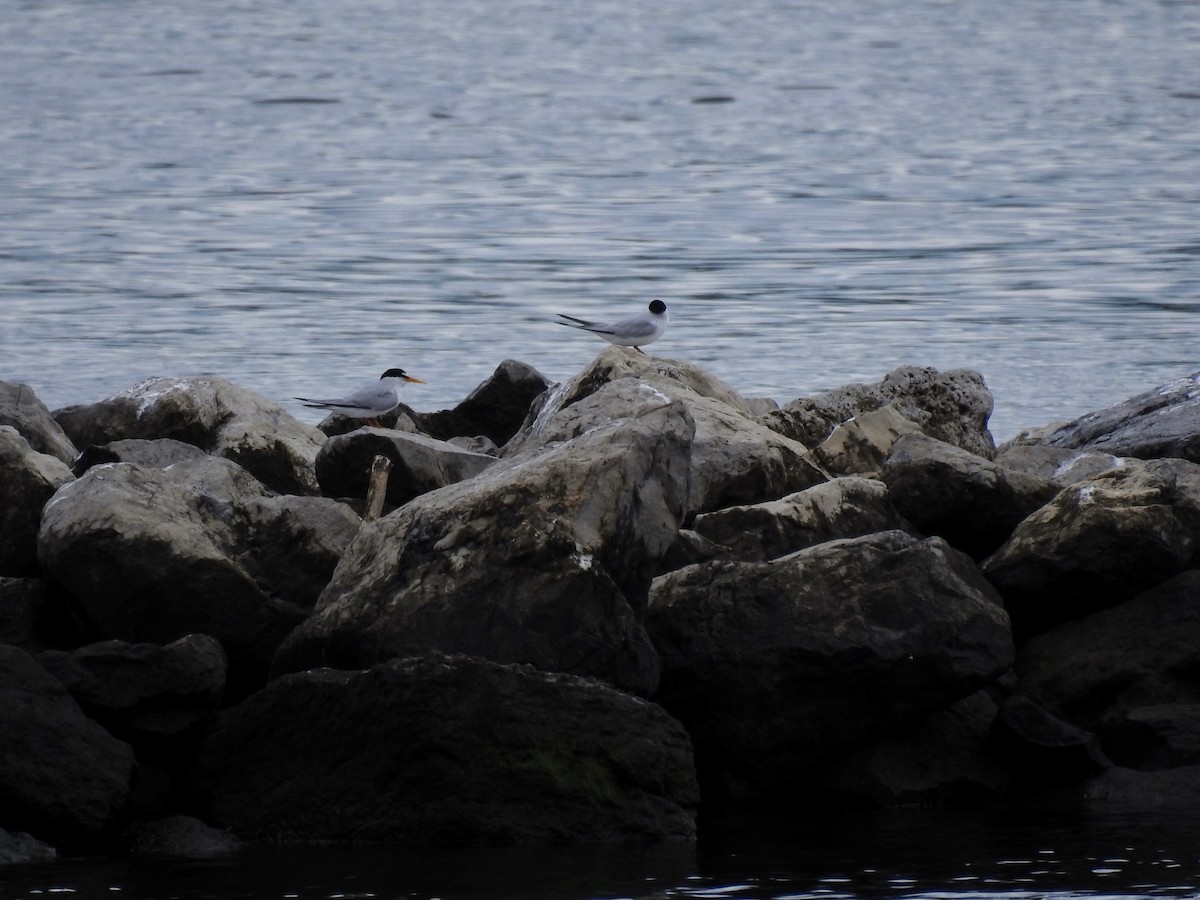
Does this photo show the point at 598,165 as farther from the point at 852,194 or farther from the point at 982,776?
the point at 982,776

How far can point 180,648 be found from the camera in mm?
9086

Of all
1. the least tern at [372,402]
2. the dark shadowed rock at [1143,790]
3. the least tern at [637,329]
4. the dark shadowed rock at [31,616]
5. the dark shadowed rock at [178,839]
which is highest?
the dark shadowed rock at [31,616]

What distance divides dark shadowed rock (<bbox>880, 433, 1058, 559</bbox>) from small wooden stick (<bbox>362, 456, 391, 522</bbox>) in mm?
2506

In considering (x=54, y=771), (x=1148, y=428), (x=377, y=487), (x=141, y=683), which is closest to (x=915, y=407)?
(x=1148, y=428)

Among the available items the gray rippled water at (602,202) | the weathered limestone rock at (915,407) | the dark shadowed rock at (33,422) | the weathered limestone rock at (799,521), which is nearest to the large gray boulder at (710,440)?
the weathered limestone rock at (799,521)

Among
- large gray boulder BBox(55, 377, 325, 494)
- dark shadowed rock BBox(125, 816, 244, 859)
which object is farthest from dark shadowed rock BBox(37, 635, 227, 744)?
large gray boulder BBox(55, 377, 325, 494)

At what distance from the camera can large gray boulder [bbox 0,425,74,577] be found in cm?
1068

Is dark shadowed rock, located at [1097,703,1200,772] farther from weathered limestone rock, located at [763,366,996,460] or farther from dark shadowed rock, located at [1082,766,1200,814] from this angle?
weathered limestone rock, located at [763,366,996,460]

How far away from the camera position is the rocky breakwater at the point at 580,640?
8.73 meters

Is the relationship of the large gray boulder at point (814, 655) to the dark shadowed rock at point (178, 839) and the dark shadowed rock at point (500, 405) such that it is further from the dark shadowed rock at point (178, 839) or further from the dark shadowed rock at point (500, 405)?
the dark shadowed rock at point (500, 405)

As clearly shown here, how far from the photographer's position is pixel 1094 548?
404 inches

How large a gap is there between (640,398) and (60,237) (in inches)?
940

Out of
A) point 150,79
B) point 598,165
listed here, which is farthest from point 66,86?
point 598,165

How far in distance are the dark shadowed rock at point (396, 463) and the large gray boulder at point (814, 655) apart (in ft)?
6.42
